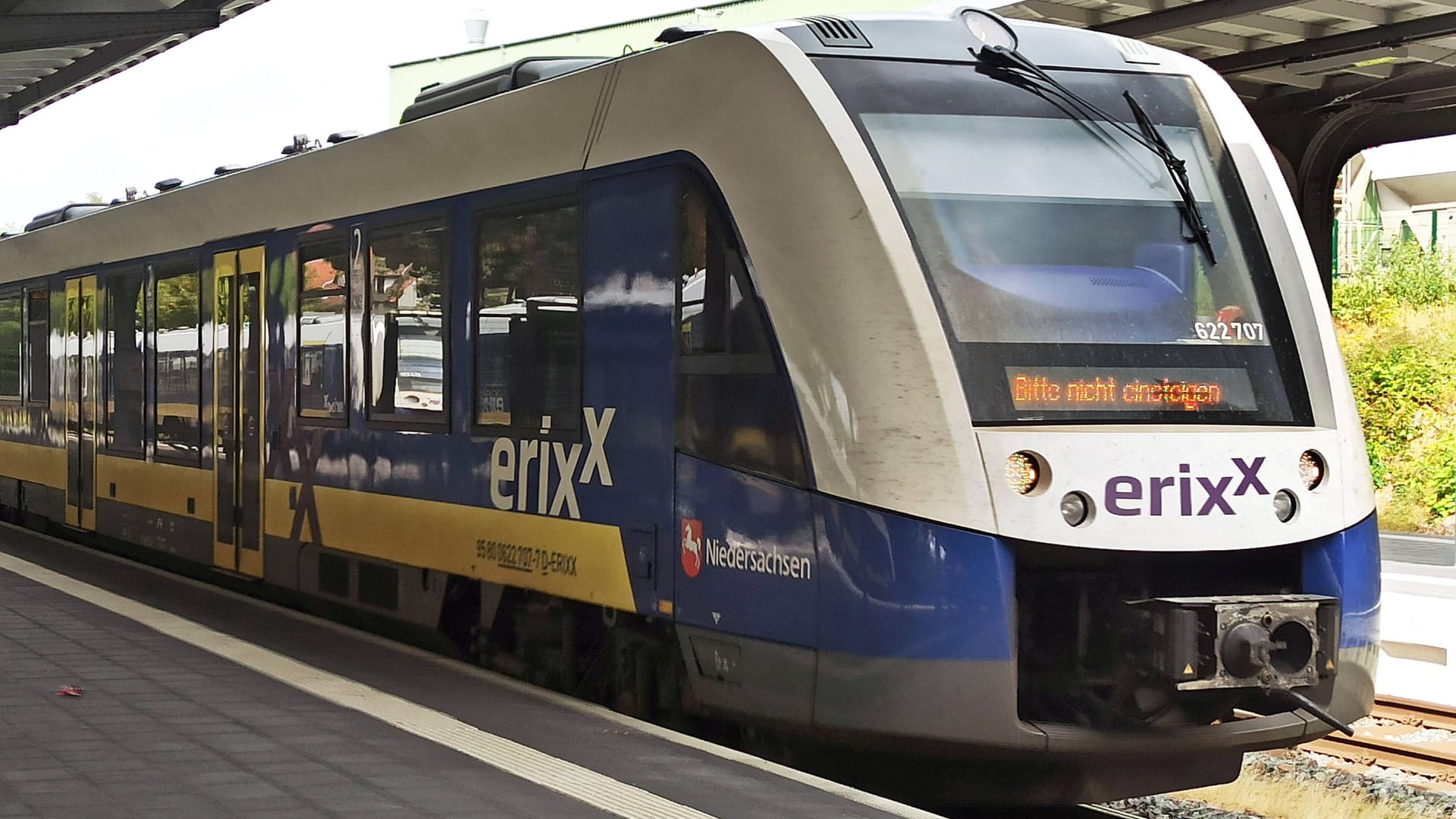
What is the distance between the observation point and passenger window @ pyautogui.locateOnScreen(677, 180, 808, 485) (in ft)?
21.9

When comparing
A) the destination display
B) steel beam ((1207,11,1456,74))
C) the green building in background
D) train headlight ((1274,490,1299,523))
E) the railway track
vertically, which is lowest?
the railway track

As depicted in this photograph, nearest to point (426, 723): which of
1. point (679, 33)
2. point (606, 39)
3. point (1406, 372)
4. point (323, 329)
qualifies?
point (679, 33)

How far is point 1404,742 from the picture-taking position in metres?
10.8

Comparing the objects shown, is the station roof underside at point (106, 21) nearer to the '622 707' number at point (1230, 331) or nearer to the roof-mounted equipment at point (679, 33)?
the roof-mounted equipment at point (679, 33)

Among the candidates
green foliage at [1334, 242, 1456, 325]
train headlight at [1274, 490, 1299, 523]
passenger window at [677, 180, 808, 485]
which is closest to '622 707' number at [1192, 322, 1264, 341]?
train headlight at [1274, 490, 1299, 523]

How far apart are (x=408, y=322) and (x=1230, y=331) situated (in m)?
4.41

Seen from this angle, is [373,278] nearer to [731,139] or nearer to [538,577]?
[538,577]

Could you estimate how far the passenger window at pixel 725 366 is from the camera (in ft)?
21.9

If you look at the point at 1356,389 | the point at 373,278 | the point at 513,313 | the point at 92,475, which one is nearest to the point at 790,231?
the point at 513,313

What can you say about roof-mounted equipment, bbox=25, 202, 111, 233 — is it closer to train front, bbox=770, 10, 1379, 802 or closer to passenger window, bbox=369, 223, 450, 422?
passenger window, bbox=369, 223, 450, 422

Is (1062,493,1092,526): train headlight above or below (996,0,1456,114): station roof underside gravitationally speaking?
below

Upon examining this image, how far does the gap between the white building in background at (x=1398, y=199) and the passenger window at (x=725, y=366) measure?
22.6 m

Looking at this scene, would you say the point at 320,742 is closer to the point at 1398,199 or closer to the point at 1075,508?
the point at 1075,508

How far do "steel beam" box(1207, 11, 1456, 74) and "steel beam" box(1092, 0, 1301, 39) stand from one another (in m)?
1.12
